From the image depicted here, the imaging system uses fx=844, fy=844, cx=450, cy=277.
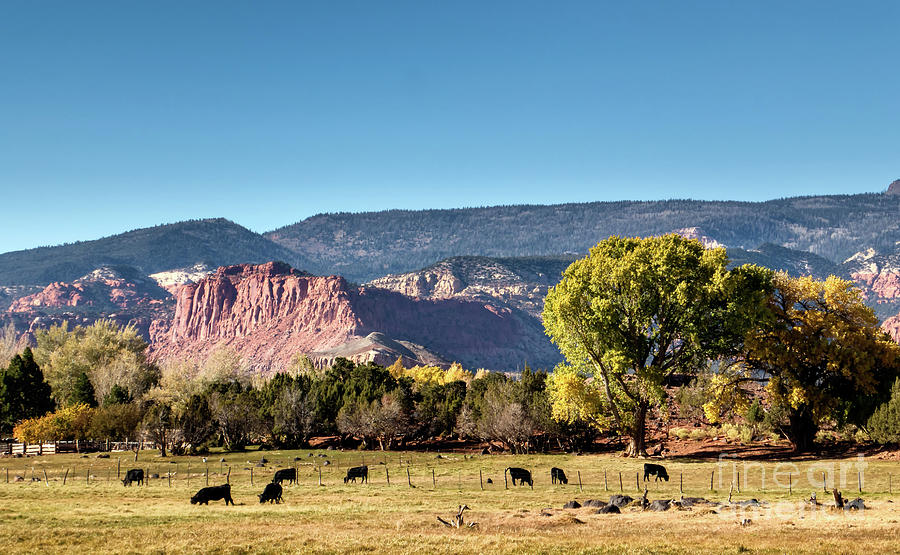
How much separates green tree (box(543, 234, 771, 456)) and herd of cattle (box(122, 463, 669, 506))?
32.2 feet

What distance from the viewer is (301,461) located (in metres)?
72.8

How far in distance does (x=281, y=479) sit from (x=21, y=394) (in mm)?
64362

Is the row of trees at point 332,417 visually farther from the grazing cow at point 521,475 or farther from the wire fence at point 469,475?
the grazing cow at point 521,475

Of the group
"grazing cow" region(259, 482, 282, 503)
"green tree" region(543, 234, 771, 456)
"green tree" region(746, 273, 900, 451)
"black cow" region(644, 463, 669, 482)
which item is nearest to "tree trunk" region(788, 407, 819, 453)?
"green tree" region(746, 273, 900, 451)

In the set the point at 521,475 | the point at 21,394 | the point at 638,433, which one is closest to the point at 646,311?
the point at 638,433

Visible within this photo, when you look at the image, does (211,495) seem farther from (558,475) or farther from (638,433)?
(638,433)

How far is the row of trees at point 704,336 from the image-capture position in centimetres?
5906

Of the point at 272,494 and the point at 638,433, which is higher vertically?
the point at 638,433

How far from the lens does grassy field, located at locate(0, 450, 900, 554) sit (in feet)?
94.4

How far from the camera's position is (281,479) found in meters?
53.5

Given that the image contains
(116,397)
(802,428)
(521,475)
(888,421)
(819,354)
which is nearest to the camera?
(521,475)

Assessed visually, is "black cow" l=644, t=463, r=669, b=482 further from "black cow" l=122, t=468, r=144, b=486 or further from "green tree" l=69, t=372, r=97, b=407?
"green tree" l=69, t=372, r=97, b=407

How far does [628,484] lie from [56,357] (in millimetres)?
104375

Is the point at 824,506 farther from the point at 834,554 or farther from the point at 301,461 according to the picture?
the point at 301,461
